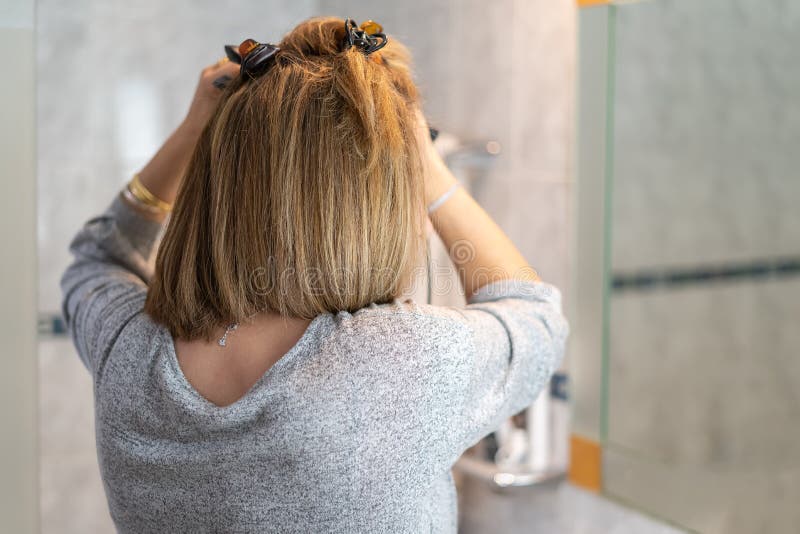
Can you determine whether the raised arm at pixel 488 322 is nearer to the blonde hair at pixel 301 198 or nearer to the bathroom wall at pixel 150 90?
the blonde hair at pixel 301 198

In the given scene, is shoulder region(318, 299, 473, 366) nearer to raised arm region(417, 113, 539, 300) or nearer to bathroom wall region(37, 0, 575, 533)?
raised arm region(417, 113, 539, 300)

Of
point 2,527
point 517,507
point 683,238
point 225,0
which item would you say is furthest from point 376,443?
point 517,507

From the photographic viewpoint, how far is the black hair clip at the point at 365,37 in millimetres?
513

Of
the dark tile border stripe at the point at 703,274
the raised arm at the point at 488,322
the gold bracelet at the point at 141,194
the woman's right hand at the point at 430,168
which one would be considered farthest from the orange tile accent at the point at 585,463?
the gold bracelet at the point at 141,194

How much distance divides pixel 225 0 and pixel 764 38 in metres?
0.57

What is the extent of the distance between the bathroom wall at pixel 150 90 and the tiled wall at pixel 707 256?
0.44 feet

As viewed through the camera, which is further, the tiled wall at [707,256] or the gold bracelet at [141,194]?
the tiled wall at [707,256]

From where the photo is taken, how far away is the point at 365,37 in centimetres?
52

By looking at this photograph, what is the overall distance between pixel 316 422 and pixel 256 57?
26 centimetres

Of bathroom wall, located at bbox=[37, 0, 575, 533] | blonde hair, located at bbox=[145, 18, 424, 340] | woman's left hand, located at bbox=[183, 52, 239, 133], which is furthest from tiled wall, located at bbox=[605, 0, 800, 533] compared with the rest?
woman's left hand, located at bbox=[183, 52, 239, 133]

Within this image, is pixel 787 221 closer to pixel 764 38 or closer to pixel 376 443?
pixel 764 38

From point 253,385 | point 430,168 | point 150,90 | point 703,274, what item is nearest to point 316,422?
point 253,385

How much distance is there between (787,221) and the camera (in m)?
0.77

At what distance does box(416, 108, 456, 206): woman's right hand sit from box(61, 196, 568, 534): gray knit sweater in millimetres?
113
